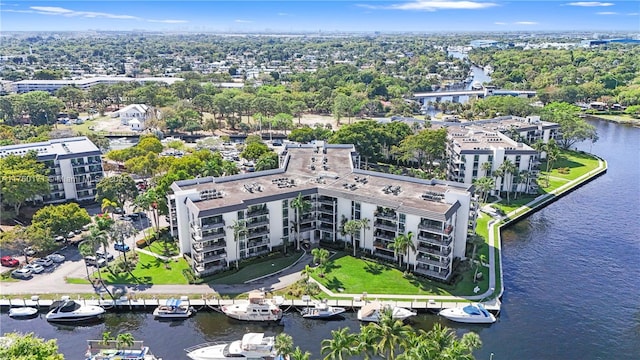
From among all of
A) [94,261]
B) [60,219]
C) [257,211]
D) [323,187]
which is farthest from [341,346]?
[60,219]

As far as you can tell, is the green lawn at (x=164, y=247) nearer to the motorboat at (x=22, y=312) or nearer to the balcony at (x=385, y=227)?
the motorboat at (x=22, y=312)

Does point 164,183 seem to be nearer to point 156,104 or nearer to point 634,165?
point 156,104

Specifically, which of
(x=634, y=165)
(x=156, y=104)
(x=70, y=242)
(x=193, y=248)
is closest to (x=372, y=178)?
(x=193, y=248)

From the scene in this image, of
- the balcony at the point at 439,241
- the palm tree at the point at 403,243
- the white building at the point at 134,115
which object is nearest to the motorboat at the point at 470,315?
the balcony at the point at 439,241

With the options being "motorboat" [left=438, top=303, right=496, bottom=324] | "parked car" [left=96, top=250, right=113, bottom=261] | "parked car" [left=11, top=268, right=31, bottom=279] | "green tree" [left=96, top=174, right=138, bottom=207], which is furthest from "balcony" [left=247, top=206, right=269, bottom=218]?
"parked car" [left=11, top=268, right=31, bottom=279]

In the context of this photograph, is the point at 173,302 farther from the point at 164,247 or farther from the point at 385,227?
the point at 385,227

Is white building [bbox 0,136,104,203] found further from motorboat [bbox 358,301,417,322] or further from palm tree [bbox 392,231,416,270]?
motorboat [bbox 358,301,417,322]

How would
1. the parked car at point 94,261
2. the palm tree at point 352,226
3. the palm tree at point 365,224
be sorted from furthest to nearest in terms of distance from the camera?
1. the palm tree at point 365,224
2. the palm tree at point 352,226
3. the parked car at point 94,261

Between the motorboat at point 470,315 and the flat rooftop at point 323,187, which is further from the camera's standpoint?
the flat rooftop at point 323,187
